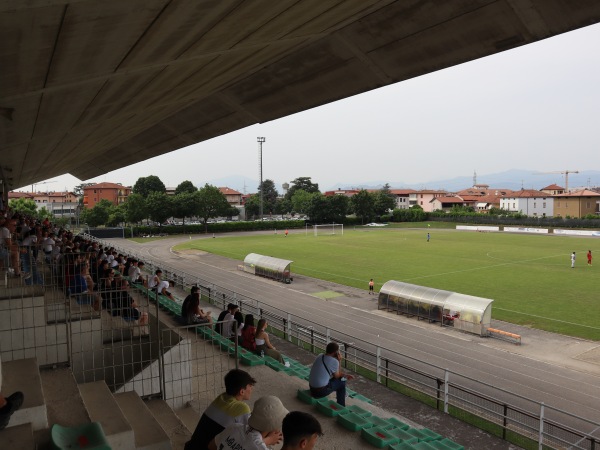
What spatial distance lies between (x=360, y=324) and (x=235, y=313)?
12169 mm

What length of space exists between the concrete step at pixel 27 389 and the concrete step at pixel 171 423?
4.77ft

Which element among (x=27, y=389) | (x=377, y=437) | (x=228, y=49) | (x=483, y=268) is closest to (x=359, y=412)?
(x=377, y=437)

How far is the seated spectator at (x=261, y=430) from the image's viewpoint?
2842 millimetres

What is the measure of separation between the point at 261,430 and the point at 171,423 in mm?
3371

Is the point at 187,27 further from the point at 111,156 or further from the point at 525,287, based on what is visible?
the point at 525,287

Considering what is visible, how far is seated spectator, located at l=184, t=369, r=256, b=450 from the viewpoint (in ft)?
11.9

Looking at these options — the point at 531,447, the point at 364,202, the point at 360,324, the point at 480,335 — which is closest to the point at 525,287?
the point at 480,335

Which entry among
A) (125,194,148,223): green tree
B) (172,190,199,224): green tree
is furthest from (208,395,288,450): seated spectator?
(172,190,199,224): green tree

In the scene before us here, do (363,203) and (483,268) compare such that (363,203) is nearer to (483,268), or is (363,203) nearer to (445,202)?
(445,202)

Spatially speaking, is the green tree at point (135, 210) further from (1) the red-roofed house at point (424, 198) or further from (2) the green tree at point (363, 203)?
(1) the red-roofed house at point (424, 198)

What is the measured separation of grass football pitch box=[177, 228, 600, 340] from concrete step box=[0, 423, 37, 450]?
66.5ft

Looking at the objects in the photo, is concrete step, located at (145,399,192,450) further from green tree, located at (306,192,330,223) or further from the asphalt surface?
Answer: green tree, located at (306,192,330,223)

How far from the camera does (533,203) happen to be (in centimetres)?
11644

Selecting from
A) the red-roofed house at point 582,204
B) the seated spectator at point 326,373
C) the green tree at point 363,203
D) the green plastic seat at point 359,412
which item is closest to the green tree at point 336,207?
the green tree at point 363,203
